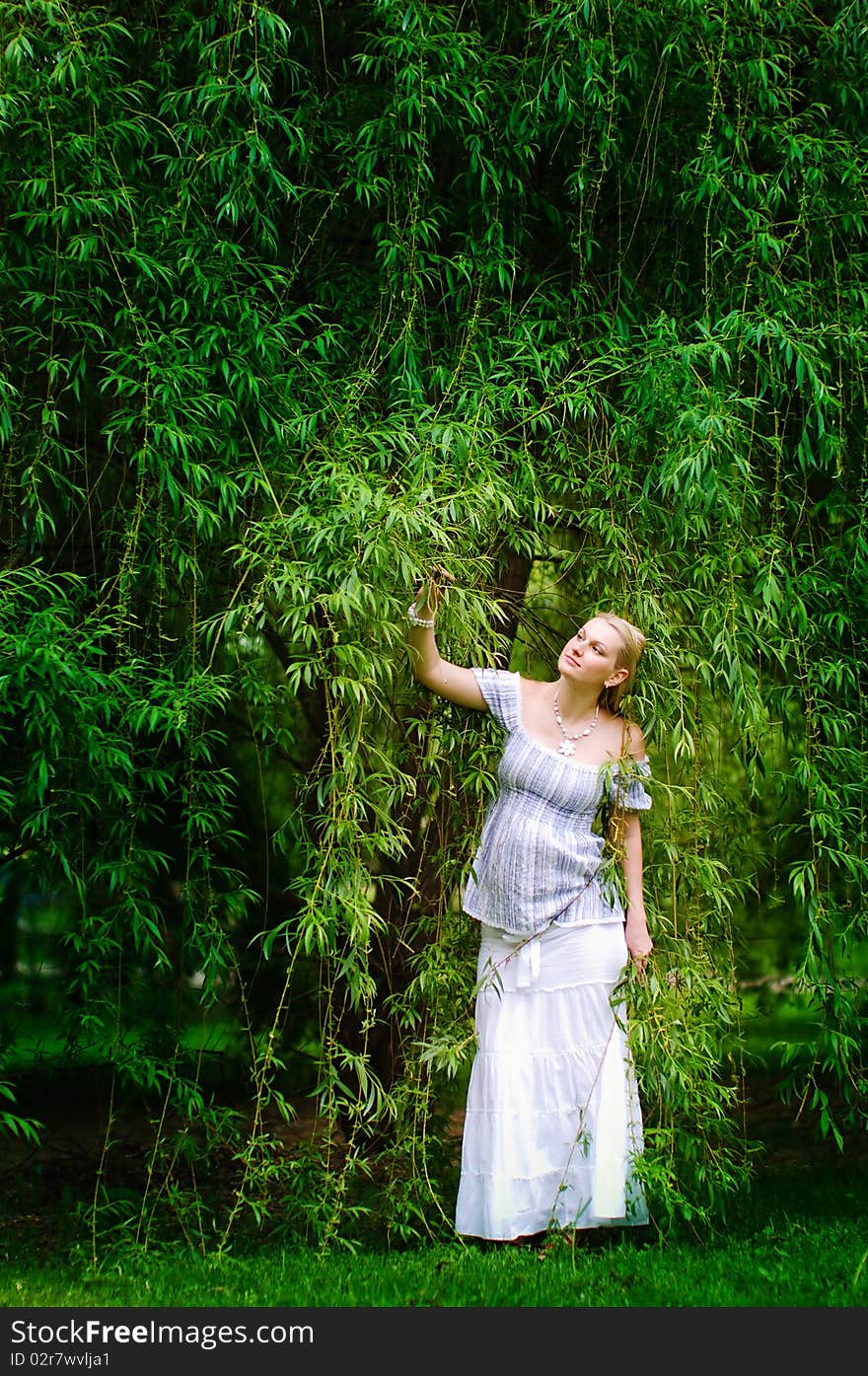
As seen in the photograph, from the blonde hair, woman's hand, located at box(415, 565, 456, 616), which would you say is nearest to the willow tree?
woman's hand, located at box(415, 565, 456, 616)

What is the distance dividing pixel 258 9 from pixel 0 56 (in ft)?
2.01

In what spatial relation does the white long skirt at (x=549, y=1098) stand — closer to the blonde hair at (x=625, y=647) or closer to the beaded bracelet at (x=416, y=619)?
the blonde hair at (x=625, y=647)

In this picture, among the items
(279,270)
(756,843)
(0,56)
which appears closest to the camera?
(0,56)

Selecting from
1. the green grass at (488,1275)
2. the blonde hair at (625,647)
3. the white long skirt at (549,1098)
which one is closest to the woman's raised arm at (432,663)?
the blonde hair at (625,647)

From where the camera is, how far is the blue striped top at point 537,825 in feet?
9.70

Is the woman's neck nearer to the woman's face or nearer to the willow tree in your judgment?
the woman's face

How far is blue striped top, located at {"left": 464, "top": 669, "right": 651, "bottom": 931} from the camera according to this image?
2957 mm

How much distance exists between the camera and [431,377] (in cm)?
326

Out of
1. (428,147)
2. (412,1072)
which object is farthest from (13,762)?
(428,147)

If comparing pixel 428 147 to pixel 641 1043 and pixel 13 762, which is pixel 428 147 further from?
pixel 641 1043

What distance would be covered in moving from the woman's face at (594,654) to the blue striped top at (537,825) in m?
0.16

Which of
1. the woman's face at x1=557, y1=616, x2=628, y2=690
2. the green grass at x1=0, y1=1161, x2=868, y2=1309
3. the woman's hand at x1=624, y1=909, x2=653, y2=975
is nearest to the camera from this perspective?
the green grass at x1=0, y1=1161, x2=868, y2=1309

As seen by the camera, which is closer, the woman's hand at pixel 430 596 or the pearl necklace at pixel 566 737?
the woman's hand at pixel 430 596

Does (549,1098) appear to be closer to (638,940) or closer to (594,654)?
(638,940)
